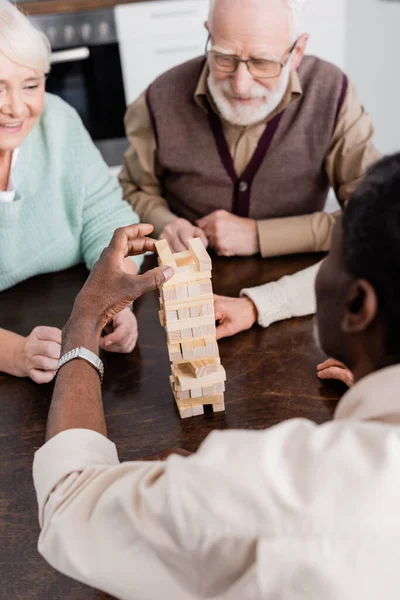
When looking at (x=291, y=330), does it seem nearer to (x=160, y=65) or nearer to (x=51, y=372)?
(x=51, y=372)

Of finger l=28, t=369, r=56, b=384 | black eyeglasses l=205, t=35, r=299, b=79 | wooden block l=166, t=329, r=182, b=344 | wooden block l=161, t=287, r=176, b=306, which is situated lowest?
finger l=28, t=369, r=56, b=384

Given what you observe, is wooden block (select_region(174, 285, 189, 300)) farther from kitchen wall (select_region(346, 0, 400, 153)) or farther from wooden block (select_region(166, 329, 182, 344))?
kitchen wall (select_region(346, 0, 400, 153))

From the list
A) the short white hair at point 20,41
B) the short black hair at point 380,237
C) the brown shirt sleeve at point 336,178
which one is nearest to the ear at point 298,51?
the brown shirt sleeve at point 336,178

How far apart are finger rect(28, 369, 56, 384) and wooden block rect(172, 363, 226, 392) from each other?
266mm

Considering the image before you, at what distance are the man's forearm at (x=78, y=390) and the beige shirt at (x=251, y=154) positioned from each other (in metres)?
0.70

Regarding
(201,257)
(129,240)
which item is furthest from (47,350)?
(201,257)

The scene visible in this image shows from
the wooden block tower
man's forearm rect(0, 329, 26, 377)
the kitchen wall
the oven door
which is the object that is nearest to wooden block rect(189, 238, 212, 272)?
the wooden block tower

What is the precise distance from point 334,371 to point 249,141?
85 cm

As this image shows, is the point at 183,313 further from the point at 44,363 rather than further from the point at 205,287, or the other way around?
the point at 44,363

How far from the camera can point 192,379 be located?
1.07 metres

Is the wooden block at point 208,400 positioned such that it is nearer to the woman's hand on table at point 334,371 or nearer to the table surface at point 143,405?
the table surface at point 143,405

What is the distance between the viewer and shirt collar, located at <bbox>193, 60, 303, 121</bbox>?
171 centimetres

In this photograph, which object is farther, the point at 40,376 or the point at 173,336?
the point at 40,376

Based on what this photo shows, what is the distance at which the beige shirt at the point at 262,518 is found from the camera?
606 millimetres
